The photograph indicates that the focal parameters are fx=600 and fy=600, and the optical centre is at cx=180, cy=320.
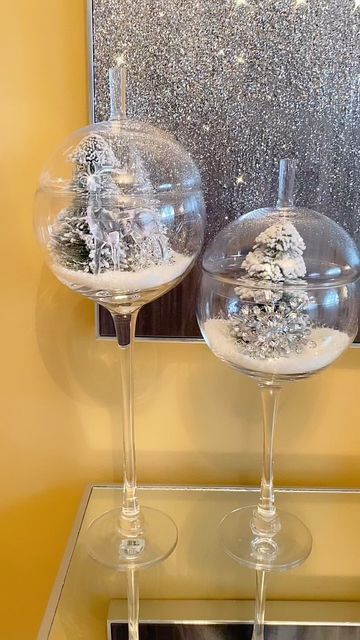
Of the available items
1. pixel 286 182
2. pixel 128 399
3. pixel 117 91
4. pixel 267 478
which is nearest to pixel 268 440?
pixel 267 478

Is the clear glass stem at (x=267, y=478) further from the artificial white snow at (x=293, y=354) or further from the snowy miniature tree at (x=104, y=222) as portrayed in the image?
the snowy miniature tree at (x=104, y=222)

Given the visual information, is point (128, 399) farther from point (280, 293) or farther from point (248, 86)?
point (248, 86)

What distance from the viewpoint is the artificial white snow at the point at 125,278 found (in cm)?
48

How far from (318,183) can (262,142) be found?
0.07 metres

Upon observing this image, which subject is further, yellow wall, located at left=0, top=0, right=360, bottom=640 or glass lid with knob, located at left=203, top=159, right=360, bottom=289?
yellow wall, located at left=0, top=0, right=360, bottom=640

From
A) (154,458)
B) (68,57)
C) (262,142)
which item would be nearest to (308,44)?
(262,142)

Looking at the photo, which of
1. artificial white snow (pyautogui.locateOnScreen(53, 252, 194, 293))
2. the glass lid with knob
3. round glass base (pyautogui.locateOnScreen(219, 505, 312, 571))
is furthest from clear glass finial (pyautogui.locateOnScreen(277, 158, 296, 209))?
round glass base (pyautogui.locateOnScreen(219, 505, 312, 571))

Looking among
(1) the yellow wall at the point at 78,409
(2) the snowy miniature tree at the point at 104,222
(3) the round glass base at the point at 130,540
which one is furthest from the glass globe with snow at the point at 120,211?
(3) the round glass base at the point at 130,540

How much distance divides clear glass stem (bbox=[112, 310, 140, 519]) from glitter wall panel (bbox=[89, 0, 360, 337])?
0.14 metres

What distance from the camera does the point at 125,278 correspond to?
48 cm

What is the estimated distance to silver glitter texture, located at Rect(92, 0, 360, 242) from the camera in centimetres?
56

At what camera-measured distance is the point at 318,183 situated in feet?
1.92

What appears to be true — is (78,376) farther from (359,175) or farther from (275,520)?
(359,175)

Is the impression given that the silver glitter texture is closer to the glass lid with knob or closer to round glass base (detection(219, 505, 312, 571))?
the glass lid with knob
